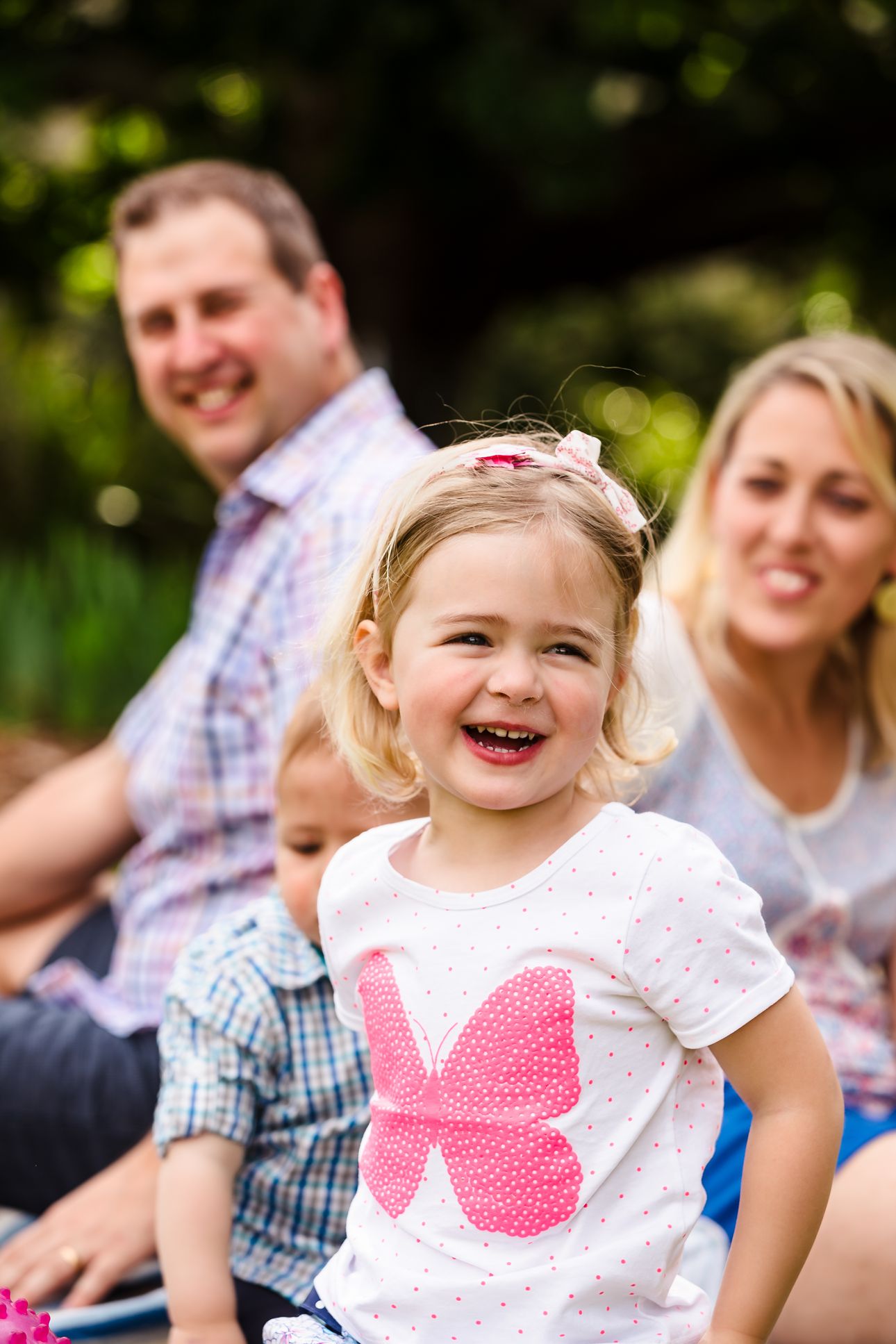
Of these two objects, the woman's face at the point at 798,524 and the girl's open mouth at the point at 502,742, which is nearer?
the girl's open mouth at the point at 502,742

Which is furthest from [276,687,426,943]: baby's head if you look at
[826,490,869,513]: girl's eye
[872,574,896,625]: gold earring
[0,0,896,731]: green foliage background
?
[0,0,896,731]: green foliage background

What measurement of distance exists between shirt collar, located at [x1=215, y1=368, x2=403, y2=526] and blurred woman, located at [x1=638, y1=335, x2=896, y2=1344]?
593 mm

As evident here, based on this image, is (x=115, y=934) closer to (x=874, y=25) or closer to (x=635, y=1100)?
(x=635, y=1100)

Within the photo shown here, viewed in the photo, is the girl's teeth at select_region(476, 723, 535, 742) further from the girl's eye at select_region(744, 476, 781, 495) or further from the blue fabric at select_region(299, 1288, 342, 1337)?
the girl's eye at select_region(744, 476, 781, 495)

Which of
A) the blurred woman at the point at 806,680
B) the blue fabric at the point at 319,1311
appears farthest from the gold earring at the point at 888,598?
the blue fabric at the point at 319,1311

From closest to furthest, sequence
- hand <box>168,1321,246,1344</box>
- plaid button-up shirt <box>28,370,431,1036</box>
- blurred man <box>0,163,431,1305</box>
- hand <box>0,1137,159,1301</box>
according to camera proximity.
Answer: hand <box>168,1321,246,1344</box>, hand <box>0,1137,159,1301</box>, blurred man <box>0,163,431,1305</box>, plaid button-up shirt <box>28,370,431,1036</box>

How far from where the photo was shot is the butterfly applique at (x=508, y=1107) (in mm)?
1320

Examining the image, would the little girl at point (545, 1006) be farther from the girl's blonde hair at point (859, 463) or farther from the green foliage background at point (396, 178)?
the green foliage background at point (396, 178)

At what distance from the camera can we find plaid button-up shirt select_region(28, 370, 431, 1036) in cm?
235

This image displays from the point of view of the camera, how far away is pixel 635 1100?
52.5 inches

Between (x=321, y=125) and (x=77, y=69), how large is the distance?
123 cm

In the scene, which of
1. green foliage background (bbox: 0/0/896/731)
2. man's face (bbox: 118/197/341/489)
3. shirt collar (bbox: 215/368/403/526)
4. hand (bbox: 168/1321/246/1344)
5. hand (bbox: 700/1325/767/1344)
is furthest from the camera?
green foliage background (bbox: 0/0/896/731)

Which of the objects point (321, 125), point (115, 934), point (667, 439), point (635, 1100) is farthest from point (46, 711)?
point (667, 439)

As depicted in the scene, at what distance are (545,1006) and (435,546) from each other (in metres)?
0.44
